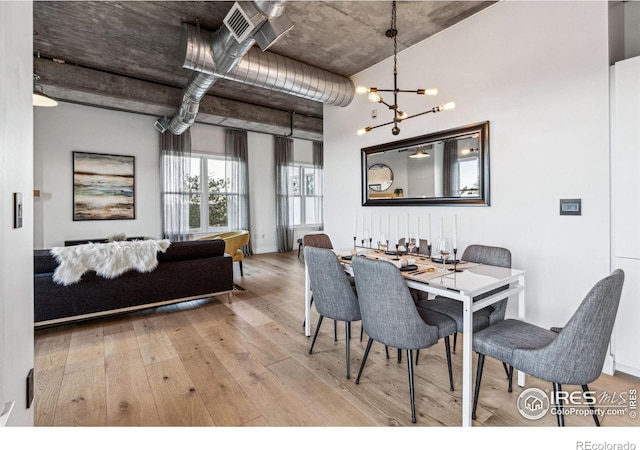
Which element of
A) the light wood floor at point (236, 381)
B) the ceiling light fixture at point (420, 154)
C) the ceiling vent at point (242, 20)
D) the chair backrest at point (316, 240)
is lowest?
the light wood floor at point (236, 381)

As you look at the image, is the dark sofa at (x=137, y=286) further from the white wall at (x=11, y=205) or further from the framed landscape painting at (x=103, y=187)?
the framed landscape painting at (x=103, y=187)

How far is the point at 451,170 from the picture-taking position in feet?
11.3

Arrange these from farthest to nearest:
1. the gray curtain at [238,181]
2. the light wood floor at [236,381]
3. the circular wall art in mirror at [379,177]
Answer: the gray curtain at [238,181] → the circular wall art in mirror at [379,177] → the light wood floor at [236,381]

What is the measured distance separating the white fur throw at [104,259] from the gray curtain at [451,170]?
3.23m

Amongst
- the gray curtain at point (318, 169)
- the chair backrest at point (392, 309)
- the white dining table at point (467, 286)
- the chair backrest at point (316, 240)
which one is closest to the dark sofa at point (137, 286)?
the chair backrest at point (316, 240)

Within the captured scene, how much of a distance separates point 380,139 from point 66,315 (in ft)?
13.6

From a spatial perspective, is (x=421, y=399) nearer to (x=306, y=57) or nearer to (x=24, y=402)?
(x=24, y=402)

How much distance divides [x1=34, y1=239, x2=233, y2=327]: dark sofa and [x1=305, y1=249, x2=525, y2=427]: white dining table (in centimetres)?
246

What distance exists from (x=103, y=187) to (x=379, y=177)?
5357mm

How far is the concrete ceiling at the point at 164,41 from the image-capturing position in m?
3.17

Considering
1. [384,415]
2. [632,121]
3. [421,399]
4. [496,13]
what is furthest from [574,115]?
[384,415]

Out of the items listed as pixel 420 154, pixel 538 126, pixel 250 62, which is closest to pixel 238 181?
pixel 250 62

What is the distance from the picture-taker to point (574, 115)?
2.55 meters

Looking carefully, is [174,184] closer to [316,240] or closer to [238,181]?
[238,181]
